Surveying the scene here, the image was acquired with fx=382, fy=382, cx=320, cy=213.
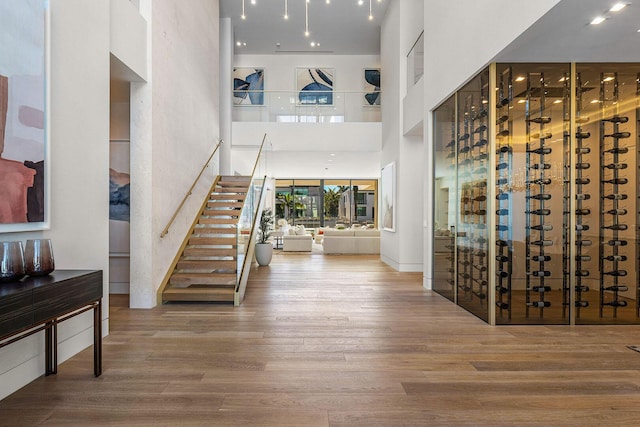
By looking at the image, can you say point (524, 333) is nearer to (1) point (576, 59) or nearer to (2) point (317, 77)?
(1) point (576, 59)

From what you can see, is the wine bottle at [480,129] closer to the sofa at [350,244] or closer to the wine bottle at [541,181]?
the wine bottle at [541,181]

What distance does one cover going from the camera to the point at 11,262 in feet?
8.30

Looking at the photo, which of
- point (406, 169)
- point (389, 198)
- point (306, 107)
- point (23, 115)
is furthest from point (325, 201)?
point (23, 115)

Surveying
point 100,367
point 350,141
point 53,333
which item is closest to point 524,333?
point 100,367

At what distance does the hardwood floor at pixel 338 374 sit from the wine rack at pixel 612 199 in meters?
0.46

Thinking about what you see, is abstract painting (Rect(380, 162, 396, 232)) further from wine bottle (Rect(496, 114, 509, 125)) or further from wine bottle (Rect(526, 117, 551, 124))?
wine bottle (Rect(526, 117, 551, 124))

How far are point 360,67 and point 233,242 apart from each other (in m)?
8.84

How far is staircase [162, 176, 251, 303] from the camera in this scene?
549 centimetres

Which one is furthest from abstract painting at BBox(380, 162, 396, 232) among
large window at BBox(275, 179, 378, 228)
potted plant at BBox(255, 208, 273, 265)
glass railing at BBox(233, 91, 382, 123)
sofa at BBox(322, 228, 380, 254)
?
large window at BBox(275, 179, 378, 228)

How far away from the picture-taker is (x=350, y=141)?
36.3 ft

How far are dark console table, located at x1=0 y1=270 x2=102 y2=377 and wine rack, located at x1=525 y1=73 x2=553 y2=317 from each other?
4455 mm

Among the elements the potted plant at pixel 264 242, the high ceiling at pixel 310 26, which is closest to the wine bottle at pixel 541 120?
the potted plant at pixel 264 242

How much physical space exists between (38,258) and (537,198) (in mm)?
4885

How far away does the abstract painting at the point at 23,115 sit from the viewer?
8.87 feet
